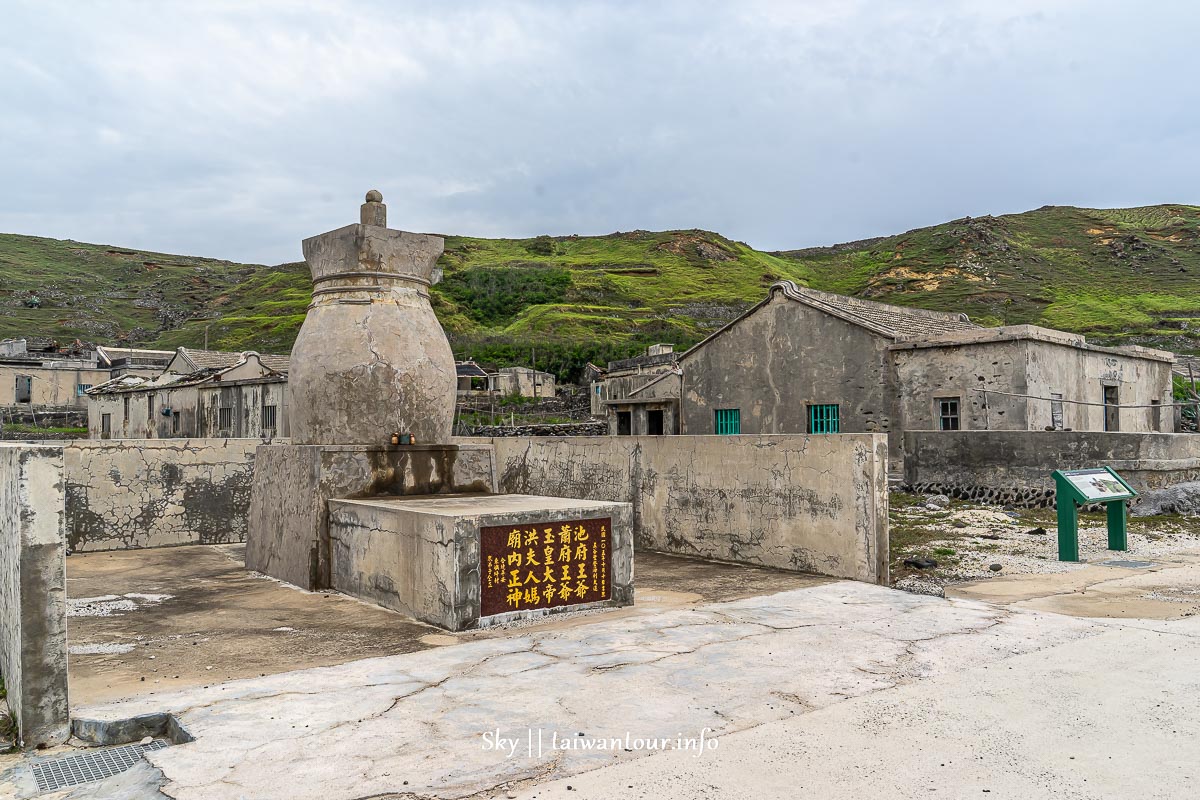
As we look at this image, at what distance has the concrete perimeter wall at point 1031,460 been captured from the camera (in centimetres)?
1378

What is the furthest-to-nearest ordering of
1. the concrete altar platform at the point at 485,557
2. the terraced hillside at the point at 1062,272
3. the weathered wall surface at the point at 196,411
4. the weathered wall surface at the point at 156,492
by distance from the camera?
the terraced hillside at the point at 1062,272 < the weathered wall surface at the point at 196,411 < the weathered wall surface at the point at 156,492 < the concrete altar platform at the point at 485,557

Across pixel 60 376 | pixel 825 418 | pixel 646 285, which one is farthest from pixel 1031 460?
pixel 646 285

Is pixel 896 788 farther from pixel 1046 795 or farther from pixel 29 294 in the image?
pixel 29 294

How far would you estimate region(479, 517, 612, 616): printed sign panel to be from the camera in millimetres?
5633

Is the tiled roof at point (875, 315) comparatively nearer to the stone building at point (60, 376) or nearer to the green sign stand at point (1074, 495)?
the green sign stand at point (1074, 495)

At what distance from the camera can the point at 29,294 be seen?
3391 inches

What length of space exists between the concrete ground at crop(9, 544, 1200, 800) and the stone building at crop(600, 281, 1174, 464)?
461 inches

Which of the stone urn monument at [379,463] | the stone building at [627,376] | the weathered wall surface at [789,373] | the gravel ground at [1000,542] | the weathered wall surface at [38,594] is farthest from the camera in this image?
the stone building at [627,376]

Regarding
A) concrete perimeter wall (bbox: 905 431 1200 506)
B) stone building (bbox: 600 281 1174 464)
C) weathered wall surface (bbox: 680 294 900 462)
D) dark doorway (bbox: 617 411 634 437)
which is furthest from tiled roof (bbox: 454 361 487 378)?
concrete perimeter wall (bbox: 905 431 1200 506)

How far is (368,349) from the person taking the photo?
7.36 m

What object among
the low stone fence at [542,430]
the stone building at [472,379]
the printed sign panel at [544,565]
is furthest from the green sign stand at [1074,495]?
the stone building at [472,379]

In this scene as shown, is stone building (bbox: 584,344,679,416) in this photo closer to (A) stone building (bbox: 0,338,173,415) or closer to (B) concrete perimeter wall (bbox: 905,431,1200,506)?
(B) concrete perimeter wall (bbox: 905,431,1200,506)

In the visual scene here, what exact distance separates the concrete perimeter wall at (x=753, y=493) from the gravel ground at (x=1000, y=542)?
0.69 metres

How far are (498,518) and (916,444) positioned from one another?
42.8 feet
